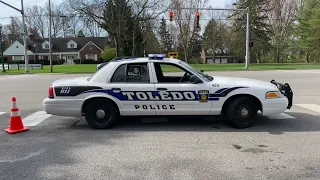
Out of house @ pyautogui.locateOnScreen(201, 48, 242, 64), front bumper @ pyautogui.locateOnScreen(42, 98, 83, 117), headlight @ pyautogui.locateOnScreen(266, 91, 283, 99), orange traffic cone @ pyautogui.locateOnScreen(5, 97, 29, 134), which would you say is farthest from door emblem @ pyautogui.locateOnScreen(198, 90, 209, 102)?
house @ pyautogui.locateOnScreen(201, 48, 242, 64)

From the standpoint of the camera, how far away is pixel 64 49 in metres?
75.8

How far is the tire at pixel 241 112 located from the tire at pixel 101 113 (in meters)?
2.49

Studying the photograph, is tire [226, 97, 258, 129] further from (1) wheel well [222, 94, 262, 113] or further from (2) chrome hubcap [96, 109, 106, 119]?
(2) chrome hubcap [96, 109, 106, 119]

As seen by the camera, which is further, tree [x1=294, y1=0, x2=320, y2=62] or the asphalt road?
tree [x1=294, y1=0, x2=320, y2=62]

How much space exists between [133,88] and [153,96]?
458 millimetres

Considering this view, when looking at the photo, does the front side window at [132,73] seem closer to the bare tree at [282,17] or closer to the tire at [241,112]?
the tire at [241,112]

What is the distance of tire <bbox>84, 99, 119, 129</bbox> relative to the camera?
20.4ft

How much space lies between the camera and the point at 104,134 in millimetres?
5906

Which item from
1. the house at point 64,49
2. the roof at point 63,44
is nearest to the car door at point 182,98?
the house at point 64,49

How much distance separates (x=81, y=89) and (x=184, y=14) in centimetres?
5421

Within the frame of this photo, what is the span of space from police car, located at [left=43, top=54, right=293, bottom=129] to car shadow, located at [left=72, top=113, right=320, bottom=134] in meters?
0.33

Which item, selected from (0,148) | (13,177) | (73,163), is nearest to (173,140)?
(73,163)

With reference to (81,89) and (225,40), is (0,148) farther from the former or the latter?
(225,40)

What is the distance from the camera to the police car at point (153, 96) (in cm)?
607
